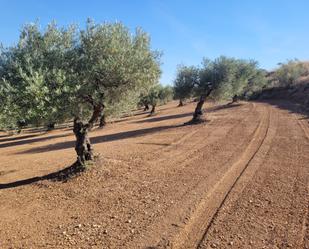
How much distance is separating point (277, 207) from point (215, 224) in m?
2.21

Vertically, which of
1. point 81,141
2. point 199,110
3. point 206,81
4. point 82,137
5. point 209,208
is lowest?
point 209,208

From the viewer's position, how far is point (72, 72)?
11.8m

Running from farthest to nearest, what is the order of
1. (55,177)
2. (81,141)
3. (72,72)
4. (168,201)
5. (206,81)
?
(206,81)
(81,141)
(55,177)
(72,72)
(168,201)

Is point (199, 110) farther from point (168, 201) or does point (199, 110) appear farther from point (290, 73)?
point (290, 73)

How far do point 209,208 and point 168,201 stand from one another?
1468mm

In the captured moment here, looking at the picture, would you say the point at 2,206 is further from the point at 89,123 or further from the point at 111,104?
the point at 111,104

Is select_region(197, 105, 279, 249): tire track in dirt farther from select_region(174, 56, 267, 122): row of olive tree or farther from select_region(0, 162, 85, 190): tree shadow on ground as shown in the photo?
select_region(174, 56, 267, 122): row of olive tree

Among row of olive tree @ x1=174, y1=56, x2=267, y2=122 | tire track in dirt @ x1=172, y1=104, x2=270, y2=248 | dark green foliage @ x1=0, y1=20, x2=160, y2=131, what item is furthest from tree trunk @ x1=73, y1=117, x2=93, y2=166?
row of olive tree @ x1=174, y1=56, x2=267, y2=122

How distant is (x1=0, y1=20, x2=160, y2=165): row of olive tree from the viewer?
35.5 ft

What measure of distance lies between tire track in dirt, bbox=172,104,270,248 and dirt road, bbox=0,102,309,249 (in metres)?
0.03

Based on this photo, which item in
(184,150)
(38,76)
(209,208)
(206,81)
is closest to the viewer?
(209,208)

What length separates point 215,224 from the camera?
816cm

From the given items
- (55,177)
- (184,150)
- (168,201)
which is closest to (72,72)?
(55,177)

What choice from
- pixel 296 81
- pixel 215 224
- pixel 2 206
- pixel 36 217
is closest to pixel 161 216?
pixel 215 224
